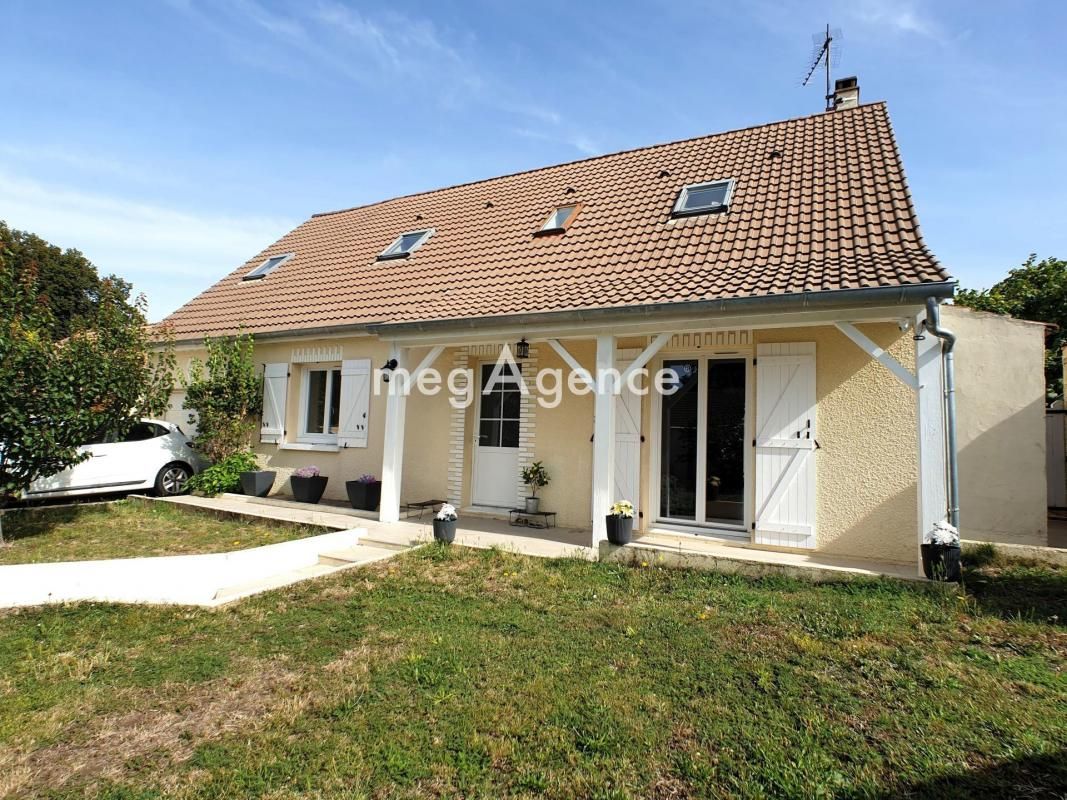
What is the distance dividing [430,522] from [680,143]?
7870 millimetres

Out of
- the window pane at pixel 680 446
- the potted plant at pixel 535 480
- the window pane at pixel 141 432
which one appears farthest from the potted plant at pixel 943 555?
the window pane at pixel 141 432

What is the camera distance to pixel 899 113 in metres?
8.33

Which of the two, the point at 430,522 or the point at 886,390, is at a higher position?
the point at 886,390

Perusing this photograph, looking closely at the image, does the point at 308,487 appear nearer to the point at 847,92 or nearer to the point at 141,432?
the point at 141,432

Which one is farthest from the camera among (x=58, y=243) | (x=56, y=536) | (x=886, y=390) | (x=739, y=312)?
(x=58, y=243)

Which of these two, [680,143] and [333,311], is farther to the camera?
[680,143]

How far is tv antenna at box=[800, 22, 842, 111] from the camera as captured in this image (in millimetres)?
10227

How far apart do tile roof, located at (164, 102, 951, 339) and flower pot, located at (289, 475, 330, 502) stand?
2.43m

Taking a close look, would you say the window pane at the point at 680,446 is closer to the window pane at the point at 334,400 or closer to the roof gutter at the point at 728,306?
the roof gutter at the point at 728,306

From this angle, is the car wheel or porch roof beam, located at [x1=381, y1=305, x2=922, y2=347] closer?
porch roof beam, located at [x1=381, y1=305, x2=922, y2=347]

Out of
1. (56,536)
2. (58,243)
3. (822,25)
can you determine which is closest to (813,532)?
(56,536)

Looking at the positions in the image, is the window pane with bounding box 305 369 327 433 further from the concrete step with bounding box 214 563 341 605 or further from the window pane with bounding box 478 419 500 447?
the concrete step with bounding box 214 563 341 605

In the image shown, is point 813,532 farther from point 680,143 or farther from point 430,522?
point 680,143

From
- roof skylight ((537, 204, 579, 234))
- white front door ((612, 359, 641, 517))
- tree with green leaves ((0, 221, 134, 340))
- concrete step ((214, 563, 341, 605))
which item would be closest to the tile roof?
roof skylight ((537, 204, 579, 234))
